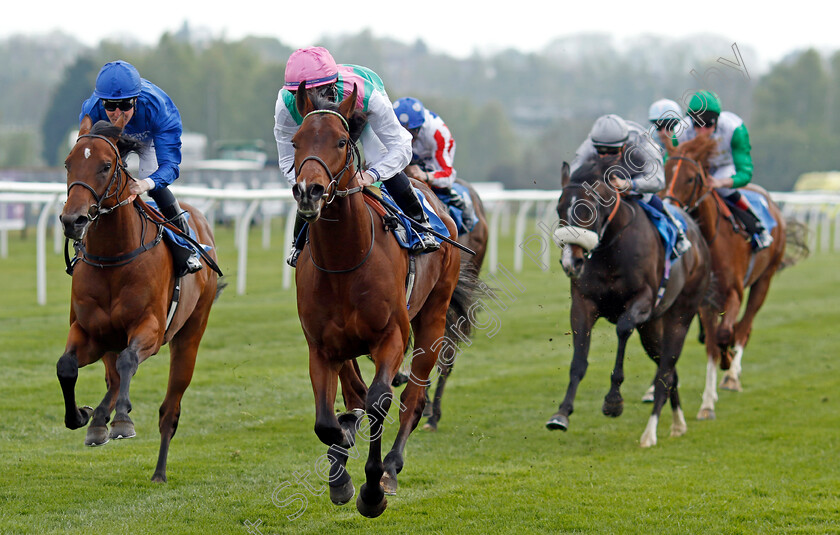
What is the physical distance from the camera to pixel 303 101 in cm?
384

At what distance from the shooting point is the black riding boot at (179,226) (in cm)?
509

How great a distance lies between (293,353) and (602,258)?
3.51m

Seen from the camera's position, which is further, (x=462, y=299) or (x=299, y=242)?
(x=462, y=299)

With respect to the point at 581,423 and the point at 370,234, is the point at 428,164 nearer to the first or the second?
the point at 581,423

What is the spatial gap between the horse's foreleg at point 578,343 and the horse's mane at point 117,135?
266 cm

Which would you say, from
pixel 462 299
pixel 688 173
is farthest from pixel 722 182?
pixel 462 299

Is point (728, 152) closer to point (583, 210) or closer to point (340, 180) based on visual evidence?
point (583, 210)

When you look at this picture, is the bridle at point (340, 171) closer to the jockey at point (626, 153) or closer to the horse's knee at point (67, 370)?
the horse's knee at point (67, 370)

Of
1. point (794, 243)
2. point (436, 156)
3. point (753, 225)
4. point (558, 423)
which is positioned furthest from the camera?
point (794, 243)

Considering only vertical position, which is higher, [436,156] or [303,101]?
[303,101]

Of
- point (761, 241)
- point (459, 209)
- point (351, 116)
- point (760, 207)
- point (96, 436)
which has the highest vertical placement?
point (351, 116)

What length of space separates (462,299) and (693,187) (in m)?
2.51

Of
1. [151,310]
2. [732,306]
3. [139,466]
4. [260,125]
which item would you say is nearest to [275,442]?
[139,466]

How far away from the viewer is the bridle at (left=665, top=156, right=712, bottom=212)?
7.21m
